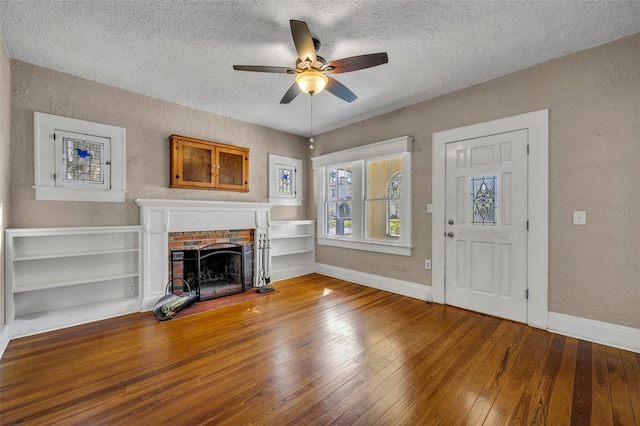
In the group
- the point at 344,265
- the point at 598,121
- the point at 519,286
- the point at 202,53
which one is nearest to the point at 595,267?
the point at 519,286

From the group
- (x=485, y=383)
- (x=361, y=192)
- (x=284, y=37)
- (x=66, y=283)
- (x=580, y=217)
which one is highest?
(x=284, y=37)

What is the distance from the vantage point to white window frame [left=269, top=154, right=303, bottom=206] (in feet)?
15.9

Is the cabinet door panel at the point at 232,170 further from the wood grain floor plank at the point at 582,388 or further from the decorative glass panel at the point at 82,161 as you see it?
the wood grain floor plank at the point at 582,388

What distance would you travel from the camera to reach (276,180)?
16.1ft

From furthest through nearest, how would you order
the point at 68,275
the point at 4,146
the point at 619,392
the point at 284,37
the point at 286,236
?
1. the point at 286,236
2. the point at 68,275
3. the point at 4,146
4. the point at 284,37
5. the point at 619,392

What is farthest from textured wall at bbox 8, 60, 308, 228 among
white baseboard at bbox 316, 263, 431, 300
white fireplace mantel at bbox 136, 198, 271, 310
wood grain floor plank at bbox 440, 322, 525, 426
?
wood grain floor plank at bbox 440, 322, 525, 426

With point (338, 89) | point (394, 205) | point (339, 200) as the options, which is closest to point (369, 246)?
point (394, 205)

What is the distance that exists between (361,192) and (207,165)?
2.42 metres

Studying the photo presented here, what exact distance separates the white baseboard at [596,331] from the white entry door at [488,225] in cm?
28

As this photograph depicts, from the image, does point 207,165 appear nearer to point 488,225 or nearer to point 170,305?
point 170,305

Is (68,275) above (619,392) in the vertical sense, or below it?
above

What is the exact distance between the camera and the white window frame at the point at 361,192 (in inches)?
154

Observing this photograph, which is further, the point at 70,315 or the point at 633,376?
the point at 70,315

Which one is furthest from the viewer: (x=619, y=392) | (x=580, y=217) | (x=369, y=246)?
(x=369, y=246)
